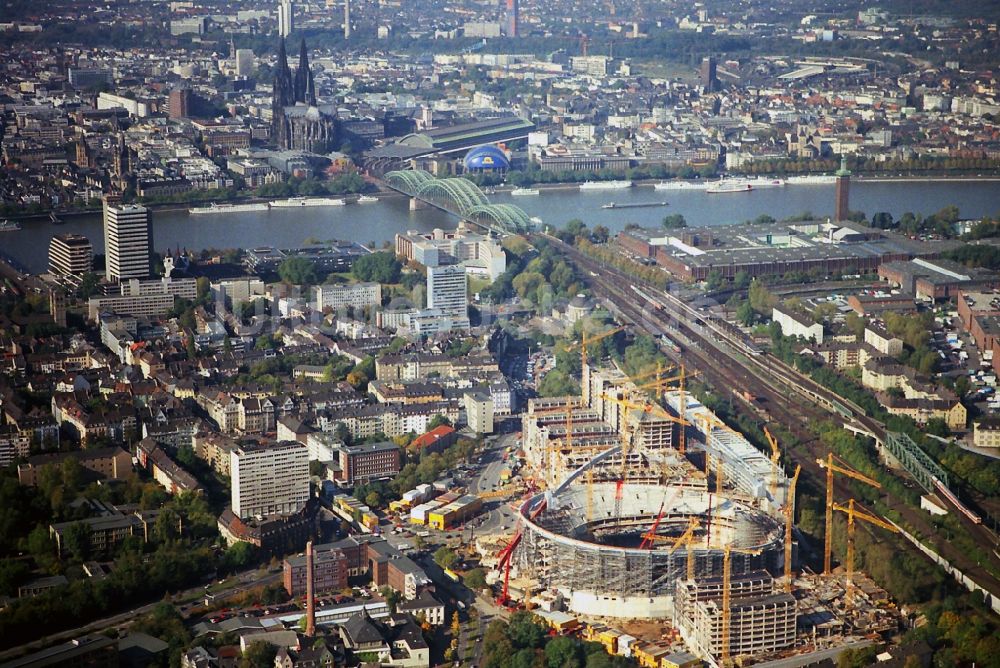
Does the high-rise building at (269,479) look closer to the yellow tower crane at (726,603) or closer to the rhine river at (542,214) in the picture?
the yellow tower crane at (726,603)

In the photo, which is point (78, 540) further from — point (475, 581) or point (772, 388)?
point (772, 388)

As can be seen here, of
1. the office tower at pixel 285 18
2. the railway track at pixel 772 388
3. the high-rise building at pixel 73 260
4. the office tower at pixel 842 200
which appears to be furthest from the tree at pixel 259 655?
the office tower at pixel 285 18

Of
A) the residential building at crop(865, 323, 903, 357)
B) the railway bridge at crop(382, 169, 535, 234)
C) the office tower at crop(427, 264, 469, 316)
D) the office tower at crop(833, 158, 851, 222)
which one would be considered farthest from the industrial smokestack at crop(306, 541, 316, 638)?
the office tower at crop(833, 158, 851, 222)

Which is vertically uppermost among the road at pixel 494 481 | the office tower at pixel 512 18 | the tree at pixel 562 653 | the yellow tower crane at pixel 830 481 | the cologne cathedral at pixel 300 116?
the office tower at pixel 512 18

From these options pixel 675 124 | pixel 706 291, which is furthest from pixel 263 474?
pixel 675 124

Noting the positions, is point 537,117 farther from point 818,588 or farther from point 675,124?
point 818,588

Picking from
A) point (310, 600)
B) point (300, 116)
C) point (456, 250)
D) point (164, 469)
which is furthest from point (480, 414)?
point (300, 116)
